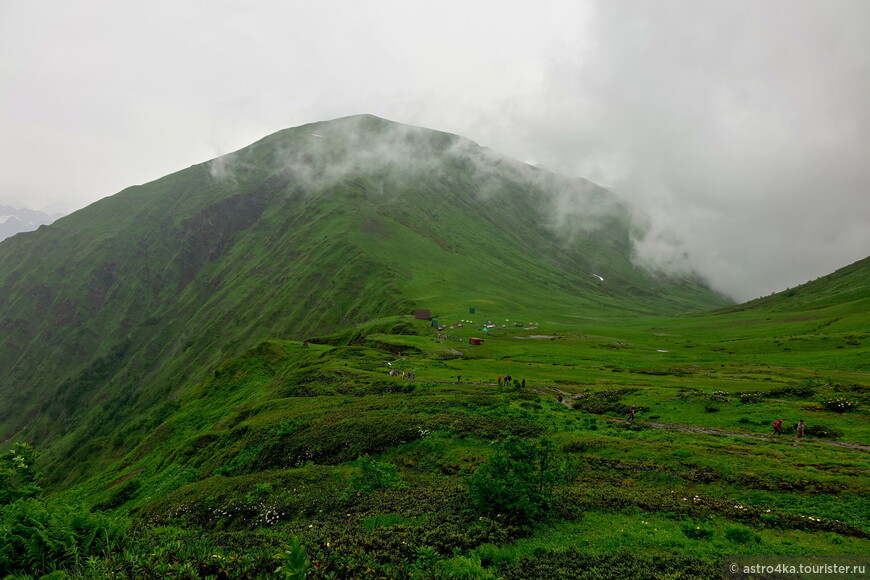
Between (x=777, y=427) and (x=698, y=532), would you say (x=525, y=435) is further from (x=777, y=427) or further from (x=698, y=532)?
(x=777, y=427)

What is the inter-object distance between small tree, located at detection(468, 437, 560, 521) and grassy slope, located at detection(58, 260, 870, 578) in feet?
2.71

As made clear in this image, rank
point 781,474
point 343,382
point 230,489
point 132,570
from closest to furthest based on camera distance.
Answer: point 132,570 < point 781,474 < point 230,489 < point 343,382

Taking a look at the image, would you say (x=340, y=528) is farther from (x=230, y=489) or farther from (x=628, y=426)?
(x=628, y=426)

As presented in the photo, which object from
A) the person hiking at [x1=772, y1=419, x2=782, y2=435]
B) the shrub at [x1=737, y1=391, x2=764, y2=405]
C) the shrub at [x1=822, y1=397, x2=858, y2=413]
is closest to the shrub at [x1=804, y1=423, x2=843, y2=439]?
the person hiking at [x1=772, y1=419, x2=782, y2=435]

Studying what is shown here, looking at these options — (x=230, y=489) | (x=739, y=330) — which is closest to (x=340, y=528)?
(x=230, y=489)

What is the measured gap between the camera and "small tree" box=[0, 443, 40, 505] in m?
18.5

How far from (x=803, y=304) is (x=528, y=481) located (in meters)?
235

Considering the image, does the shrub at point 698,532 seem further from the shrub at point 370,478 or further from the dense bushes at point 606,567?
the shrub at point 370,478

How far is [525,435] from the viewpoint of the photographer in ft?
112

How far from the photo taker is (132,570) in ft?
36.0

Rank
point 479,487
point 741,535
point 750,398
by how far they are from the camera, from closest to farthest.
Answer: point 741,535, point 479,487, point 750,398

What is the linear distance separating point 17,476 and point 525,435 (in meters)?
31.8

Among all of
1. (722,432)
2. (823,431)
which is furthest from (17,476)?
(823,431)

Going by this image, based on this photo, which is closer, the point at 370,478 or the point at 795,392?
the point at 370,478
